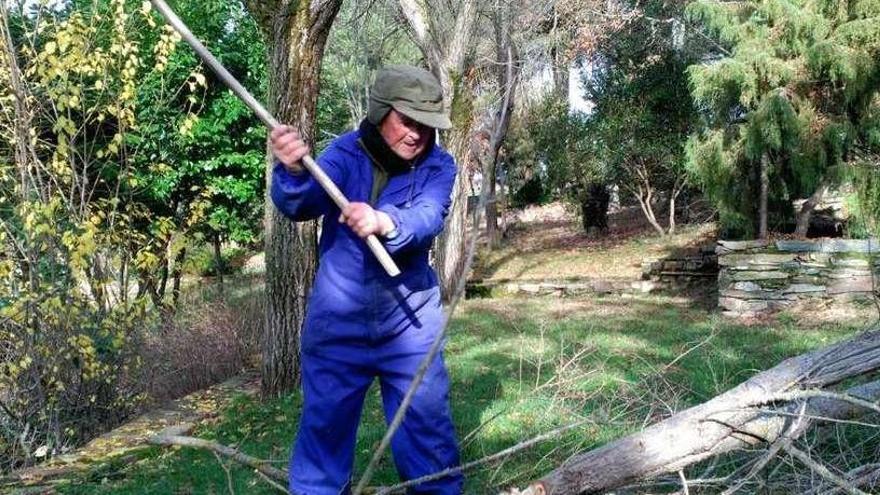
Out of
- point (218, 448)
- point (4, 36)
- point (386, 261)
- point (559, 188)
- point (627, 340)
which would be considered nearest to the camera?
point (386, 261)

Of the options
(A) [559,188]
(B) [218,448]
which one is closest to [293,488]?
(B) [218,448]

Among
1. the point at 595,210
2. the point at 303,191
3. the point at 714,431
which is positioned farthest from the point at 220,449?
the point at 595,210

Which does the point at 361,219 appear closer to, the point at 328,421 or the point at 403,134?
the point at 403,134

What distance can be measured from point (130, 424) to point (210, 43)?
592 cm

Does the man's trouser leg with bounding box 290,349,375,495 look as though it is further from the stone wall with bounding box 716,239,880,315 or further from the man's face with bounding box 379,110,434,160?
the stone wall with bounding box 716,239,880,315

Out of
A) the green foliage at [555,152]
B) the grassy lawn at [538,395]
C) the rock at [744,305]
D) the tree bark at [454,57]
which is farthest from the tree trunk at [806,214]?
the green foliage at [555,152]

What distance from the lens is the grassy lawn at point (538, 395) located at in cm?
409

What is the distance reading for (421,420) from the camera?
3.23 m

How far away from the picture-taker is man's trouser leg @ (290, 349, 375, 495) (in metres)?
3.21

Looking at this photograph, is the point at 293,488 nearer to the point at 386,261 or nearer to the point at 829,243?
the point at 386,261

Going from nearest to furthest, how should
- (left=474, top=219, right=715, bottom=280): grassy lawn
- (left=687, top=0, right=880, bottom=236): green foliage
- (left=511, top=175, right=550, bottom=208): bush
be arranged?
(left=687, top=0, right=880, bottom=236): green foliage < (left=474, top=219, right=715, bottom=280): grassy lawn < (left=511, top=175, right=550, bottom=208): bush

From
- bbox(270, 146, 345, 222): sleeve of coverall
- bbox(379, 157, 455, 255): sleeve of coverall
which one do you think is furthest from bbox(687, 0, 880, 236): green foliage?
bbox(270, 146, 345, 222): sleeve of coverall

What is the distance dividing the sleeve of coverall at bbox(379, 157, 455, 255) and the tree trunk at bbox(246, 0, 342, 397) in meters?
2.24

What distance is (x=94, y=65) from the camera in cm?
537
